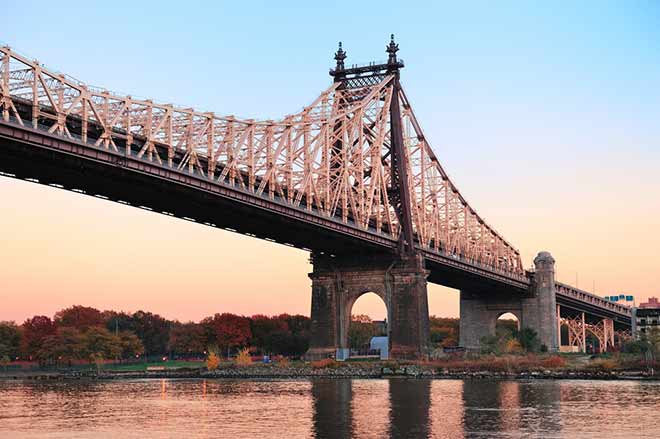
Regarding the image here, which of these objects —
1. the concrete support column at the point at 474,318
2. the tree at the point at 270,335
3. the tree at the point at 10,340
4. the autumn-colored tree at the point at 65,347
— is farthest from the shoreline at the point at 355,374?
the concrete support column at the point at 474,318

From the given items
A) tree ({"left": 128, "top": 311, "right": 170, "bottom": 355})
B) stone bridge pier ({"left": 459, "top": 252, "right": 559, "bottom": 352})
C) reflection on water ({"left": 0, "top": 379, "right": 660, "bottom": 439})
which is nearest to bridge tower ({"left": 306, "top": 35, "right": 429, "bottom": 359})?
reflection on water ({"left": 0, "top": 379, "right": 660, "bottom": 439})

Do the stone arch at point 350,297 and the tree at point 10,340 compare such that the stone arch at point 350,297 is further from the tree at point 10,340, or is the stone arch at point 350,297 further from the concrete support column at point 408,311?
the tree at point 10,340

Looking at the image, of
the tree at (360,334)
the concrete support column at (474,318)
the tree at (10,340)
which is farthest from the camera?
the tree at (360,334)

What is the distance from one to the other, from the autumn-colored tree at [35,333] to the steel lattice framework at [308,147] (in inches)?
2770

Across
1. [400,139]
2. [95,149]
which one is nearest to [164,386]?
[95,149]

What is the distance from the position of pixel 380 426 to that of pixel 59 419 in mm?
17690

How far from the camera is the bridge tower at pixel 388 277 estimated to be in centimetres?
9819

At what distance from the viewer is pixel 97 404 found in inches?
2386

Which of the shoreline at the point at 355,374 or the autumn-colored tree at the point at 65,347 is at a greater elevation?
the autumn-colored tree at the point at 65,347

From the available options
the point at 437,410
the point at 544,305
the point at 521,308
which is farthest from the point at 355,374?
the point at 521,308

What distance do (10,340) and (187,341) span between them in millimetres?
30243

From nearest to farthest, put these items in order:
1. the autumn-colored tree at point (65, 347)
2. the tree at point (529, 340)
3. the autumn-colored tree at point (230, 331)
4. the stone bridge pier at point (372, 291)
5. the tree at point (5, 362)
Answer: the stone bridge pier at point (372, 291)
the tree at point (529, 340)
the autumn-colored tree at point (65, 347)
the tree at point (5, 362)
the autumn-colored tree at point (230, 331)

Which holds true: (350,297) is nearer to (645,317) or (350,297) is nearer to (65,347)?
(65,347)

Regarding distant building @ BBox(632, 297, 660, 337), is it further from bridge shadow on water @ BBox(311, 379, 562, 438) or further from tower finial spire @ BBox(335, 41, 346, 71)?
bridge shadow on water @ BBox(311, 379, 562, 438)
